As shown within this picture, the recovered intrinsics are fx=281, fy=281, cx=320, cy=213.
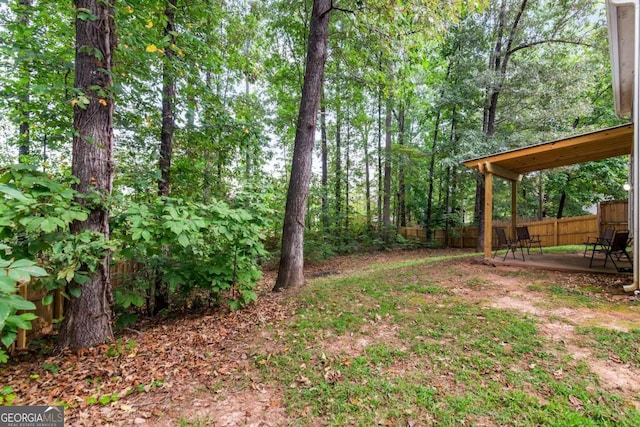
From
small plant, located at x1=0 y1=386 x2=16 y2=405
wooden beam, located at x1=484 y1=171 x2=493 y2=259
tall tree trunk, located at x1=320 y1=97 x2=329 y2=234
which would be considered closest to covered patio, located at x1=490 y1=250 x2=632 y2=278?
wooden beam, located at x1=484 y1=171 x2=493 y2=259

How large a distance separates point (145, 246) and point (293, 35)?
6249mm

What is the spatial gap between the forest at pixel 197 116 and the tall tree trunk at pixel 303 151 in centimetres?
3

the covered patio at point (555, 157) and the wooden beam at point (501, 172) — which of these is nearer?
the covered patio at point (555, 157)

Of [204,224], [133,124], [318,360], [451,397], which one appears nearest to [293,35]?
[133,124]

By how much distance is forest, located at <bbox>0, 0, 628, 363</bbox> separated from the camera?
2.68 meters

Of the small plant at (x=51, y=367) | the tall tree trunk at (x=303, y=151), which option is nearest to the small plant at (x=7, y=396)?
the small plant at (x=51, y=367)

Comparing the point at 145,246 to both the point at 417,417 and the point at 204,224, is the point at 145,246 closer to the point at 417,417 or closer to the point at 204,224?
the point at 204,224

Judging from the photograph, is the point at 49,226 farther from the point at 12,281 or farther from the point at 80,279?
the point at 12,281

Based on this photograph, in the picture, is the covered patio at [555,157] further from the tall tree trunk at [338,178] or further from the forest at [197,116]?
the tall tree trunk at [338,178]

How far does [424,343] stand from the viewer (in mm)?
2930

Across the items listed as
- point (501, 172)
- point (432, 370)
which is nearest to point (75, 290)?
point (432, 370)

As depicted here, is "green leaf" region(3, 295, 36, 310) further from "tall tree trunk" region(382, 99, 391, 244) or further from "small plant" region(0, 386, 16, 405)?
"tall tree trunk" region(382, 99, 391, 244)

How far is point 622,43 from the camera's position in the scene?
4.52 m

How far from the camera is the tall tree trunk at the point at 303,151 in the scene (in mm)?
5008
